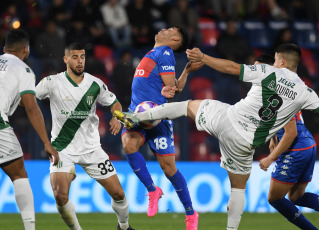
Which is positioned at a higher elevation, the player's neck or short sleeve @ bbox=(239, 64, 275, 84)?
short sleeve @ bbox=(239, 64, 275, 84)

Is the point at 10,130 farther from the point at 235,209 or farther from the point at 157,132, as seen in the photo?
the point at 235,209

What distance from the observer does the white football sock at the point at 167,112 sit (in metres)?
7.46

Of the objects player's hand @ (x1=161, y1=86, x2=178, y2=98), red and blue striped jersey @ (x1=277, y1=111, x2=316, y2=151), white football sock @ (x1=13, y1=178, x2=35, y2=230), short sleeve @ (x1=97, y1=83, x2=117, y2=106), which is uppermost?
player's hand @ (x1=161, y1=86, x2=178, y2=98)

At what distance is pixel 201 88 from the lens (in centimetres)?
1309

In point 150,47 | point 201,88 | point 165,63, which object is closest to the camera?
point 165,63

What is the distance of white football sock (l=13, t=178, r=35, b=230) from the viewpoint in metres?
6.87

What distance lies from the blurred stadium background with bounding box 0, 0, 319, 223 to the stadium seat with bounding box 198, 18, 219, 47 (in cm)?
3

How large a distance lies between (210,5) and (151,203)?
9098 mm

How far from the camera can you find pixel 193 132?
1290 centimetres

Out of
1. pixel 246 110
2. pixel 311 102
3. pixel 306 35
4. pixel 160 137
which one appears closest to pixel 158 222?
pixel 160 137

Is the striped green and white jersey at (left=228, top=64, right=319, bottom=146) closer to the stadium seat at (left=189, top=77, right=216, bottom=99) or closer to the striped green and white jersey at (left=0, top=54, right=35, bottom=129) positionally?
the striped green and white jersey at (left=0, top=54, right=35, bottom=129)

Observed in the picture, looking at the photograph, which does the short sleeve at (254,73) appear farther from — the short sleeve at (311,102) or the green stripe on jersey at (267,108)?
the short sleeve at (311,102)

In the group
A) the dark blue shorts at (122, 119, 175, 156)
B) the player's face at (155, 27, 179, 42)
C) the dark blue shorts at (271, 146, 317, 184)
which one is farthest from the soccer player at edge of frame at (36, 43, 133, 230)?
the dark blue shorts at (271, 146, 317, 184)

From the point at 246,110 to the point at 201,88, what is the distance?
5.81 meters
